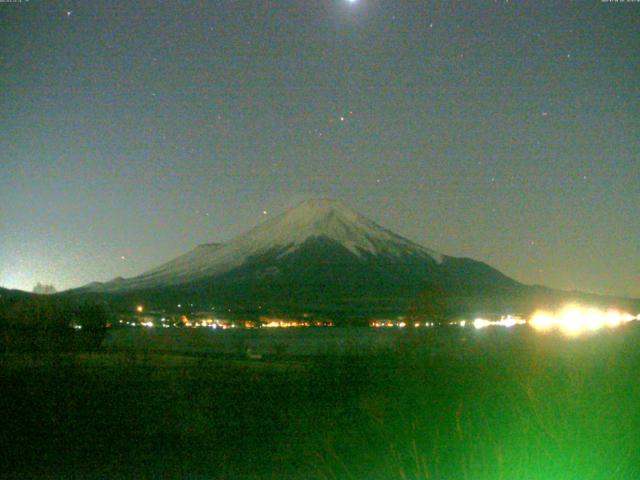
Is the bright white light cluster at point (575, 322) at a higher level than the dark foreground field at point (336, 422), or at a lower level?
higher

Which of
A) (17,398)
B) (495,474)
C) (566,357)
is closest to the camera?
(495,474)

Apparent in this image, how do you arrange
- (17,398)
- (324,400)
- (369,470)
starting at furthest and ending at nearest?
1. (324,400)
2. (17,398)
3. (369,470)

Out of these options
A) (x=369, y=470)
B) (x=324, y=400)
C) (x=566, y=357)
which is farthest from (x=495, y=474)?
(x=566, y=357)

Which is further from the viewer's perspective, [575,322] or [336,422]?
[575,322]

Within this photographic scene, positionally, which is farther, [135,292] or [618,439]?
[135,292]

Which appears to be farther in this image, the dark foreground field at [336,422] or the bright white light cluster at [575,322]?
the bright white light cluster at [575,322]

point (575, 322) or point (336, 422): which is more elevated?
point (575, 322)

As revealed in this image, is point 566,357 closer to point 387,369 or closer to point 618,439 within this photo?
point 387,369

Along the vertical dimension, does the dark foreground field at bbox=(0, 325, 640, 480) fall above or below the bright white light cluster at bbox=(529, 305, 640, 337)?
below
